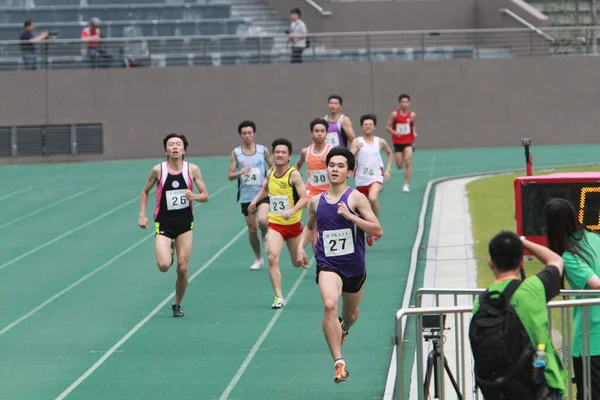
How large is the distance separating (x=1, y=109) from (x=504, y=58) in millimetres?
13332

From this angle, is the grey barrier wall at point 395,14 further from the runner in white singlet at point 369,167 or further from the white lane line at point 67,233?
the runner in white singlet at point 369,167

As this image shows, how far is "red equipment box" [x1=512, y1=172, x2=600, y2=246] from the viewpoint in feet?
43.3

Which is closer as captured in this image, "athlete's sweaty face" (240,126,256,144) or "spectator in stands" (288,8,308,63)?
"athlete's sweaty face" (240,126,256,144)

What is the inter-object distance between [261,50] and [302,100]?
68.0 inches

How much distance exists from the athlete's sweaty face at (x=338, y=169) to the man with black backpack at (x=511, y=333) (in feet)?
12.3

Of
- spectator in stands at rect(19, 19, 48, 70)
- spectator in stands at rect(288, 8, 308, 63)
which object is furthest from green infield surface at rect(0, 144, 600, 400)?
spectator in stands at rect(288, 8, 308, 63)

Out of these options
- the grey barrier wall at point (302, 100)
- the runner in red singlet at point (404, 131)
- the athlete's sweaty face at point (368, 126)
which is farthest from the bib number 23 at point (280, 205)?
the grey barrier wall at point (302, 100)

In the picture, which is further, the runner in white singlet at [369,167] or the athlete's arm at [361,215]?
the runner in white singlet at [369,167]

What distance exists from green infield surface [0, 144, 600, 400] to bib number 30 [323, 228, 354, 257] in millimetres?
1079

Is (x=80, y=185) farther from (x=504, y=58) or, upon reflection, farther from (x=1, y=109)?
(x=504, y=58)

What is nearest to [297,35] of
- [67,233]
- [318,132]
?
[67,233]

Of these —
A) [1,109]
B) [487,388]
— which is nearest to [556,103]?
[1,109]

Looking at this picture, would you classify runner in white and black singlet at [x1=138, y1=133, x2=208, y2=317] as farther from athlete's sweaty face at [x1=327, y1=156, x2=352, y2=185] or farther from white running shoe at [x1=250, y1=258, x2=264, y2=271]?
athlete's sweaty face at [x1=327, y1=156, x2=352, y2=185]

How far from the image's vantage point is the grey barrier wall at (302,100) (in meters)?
31.7
